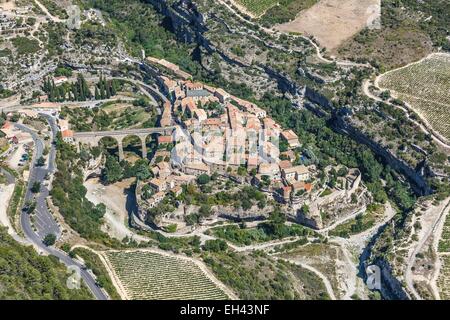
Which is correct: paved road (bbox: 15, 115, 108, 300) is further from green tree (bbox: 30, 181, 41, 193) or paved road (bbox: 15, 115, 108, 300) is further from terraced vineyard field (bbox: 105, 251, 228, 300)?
terraced vineyard field (bbox: 105, 251, 228, 300)

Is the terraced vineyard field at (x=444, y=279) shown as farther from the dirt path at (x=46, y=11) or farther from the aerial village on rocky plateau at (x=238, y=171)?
the dirt path at (x=46, y=11)

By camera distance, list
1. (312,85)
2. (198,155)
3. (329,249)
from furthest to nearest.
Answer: (312,85) < (198,155) < (329,249)

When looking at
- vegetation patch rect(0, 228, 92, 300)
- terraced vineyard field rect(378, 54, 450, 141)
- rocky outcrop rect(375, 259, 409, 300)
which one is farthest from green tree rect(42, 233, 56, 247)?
terraced vineyard field rect(378, 54, 450, 141)

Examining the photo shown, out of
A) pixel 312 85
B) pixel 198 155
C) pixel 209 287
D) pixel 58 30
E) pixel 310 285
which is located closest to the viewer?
pixel 209 287

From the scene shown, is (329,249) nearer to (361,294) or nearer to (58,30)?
(361,294)

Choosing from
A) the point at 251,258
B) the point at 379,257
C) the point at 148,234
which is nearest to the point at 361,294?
the point at 379,257

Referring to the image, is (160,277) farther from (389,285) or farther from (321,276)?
(389,285)

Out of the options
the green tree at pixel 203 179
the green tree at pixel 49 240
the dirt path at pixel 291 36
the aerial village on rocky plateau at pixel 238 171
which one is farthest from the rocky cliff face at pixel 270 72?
the green tree at pixel 49 240
